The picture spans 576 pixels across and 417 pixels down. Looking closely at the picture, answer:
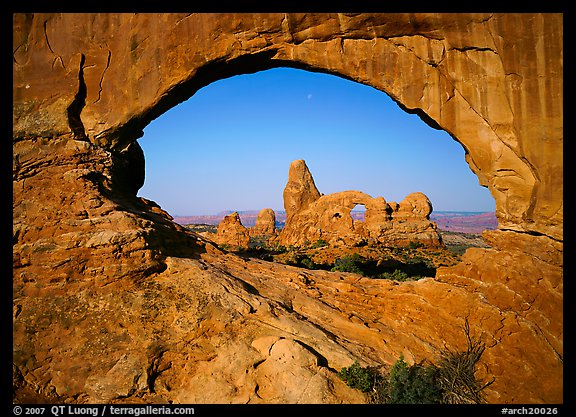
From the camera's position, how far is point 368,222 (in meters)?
44.6

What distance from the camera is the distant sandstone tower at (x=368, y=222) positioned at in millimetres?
42531

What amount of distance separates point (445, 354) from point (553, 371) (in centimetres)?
222

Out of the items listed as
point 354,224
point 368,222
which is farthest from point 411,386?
point 368,222

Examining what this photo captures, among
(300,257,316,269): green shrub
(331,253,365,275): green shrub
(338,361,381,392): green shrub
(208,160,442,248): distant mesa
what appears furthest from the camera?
(208,160,442,248): distant mesa

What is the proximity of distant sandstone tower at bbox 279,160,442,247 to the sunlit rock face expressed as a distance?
29.4m

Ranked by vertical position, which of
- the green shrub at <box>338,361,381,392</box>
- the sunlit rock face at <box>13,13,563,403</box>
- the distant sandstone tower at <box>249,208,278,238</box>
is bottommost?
the distant sandstone tower at <box>249,208,278,238</box>

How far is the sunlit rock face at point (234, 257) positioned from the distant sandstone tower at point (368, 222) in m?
29.4

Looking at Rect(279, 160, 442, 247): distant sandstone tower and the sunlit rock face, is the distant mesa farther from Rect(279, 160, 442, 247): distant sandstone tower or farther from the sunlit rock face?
the sunlit rock face

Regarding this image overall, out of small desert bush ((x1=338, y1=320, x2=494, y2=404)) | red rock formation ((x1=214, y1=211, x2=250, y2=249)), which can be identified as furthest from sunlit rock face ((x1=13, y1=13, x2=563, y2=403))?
red rock formation ((x1=214, y1=211, x2=250, y2=249))

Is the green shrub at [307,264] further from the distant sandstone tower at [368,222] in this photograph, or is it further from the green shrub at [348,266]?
the distant sandstone tower at [368,222]

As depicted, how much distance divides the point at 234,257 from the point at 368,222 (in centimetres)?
3632

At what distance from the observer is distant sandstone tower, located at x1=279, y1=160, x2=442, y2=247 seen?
4253 cm

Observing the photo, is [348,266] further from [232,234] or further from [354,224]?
[354,224]

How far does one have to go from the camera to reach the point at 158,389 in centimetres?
672
